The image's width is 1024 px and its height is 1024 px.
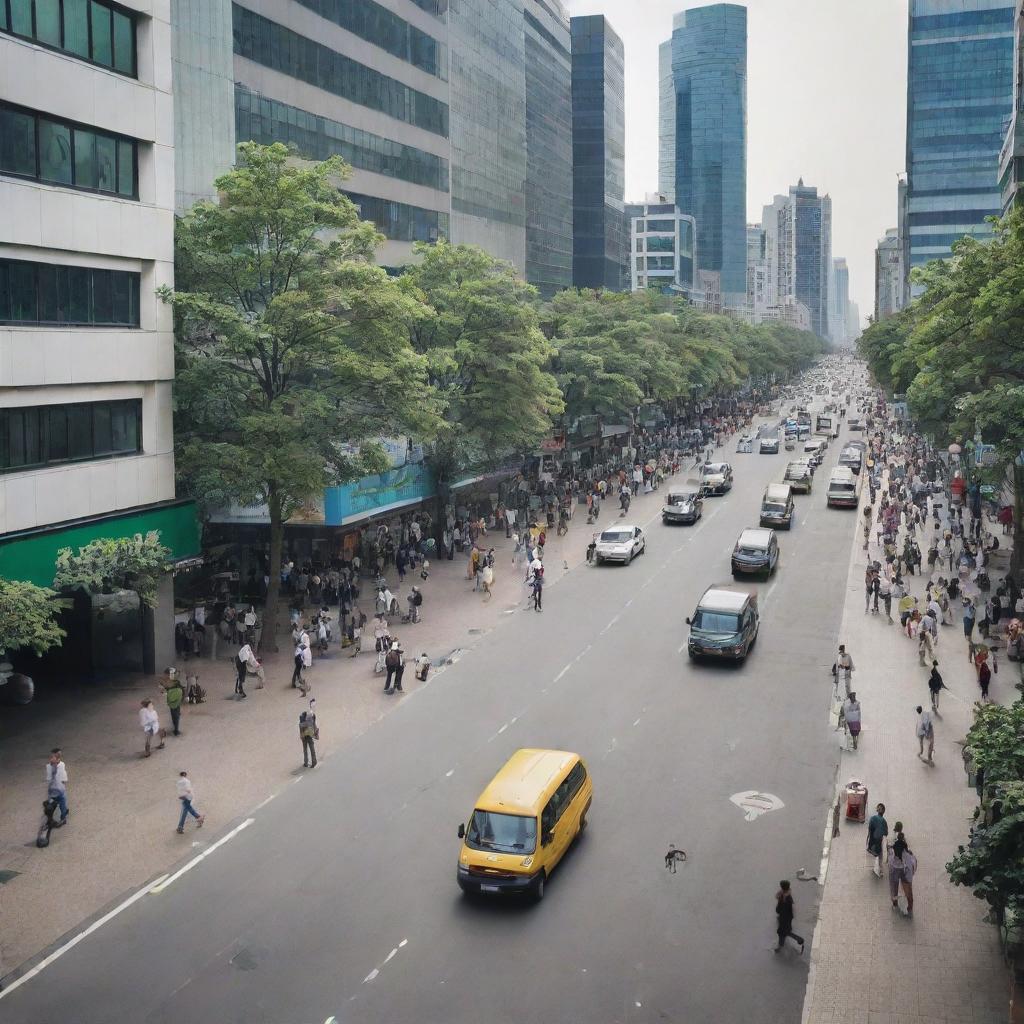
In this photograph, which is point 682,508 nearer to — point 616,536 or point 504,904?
point 616,536

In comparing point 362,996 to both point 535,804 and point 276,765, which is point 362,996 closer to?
point 535,804

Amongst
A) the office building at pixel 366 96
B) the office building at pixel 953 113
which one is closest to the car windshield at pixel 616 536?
the office building at pixel 366 96

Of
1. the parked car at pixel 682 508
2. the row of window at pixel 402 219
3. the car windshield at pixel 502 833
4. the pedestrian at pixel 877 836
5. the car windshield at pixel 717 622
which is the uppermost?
the row of window at pixel 402 219

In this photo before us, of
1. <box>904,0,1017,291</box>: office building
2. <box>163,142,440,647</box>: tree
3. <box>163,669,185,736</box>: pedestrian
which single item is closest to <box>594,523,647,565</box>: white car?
<box>163,142,440,647</box>: tree

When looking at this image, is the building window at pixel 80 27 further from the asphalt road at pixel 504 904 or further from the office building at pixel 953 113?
the office building at pixel 953 113

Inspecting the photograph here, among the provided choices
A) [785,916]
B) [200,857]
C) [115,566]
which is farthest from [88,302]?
[785,916]
